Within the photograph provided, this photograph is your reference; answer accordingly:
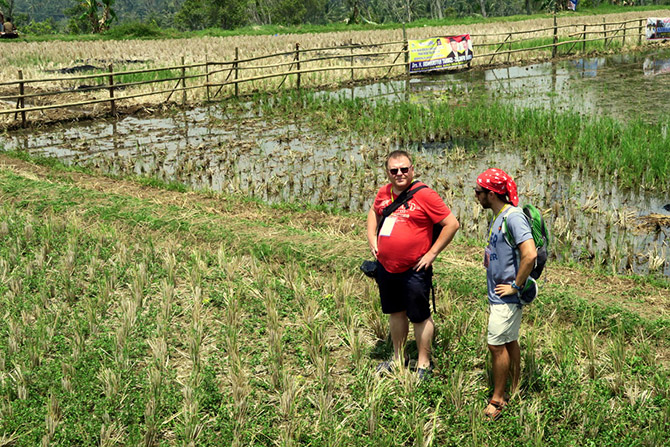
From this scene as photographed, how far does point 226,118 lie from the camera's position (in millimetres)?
14070

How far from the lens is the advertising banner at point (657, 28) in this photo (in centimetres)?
2675

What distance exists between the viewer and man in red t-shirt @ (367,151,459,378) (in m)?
3.72

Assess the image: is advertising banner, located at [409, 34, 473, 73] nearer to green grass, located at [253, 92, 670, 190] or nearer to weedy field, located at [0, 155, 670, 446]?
green grass, located at [253, 92, 670, 190]

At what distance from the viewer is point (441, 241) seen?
372cm

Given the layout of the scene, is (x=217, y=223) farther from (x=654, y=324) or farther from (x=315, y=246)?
(x=654, y=324)

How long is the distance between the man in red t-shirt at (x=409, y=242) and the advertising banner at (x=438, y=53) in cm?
1693

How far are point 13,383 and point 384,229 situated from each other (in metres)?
2.39

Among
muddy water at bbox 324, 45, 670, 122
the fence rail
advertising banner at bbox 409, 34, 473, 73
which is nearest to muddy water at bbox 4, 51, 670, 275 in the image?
muddy water at bbox 324, 45, 670, 122

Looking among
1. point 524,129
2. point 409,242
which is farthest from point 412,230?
point 524,129

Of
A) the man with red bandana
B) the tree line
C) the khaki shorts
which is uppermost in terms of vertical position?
the tree line

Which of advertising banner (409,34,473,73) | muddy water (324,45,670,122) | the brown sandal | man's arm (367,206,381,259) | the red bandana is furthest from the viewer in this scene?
advertising banner (409,34,473,73)

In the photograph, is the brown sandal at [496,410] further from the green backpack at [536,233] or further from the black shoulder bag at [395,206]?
the green backpack at [536,233]

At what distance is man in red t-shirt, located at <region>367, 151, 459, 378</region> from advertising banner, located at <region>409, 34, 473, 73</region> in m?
16.9

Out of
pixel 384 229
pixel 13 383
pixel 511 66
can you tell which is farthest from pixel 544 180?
pixel 511 66
